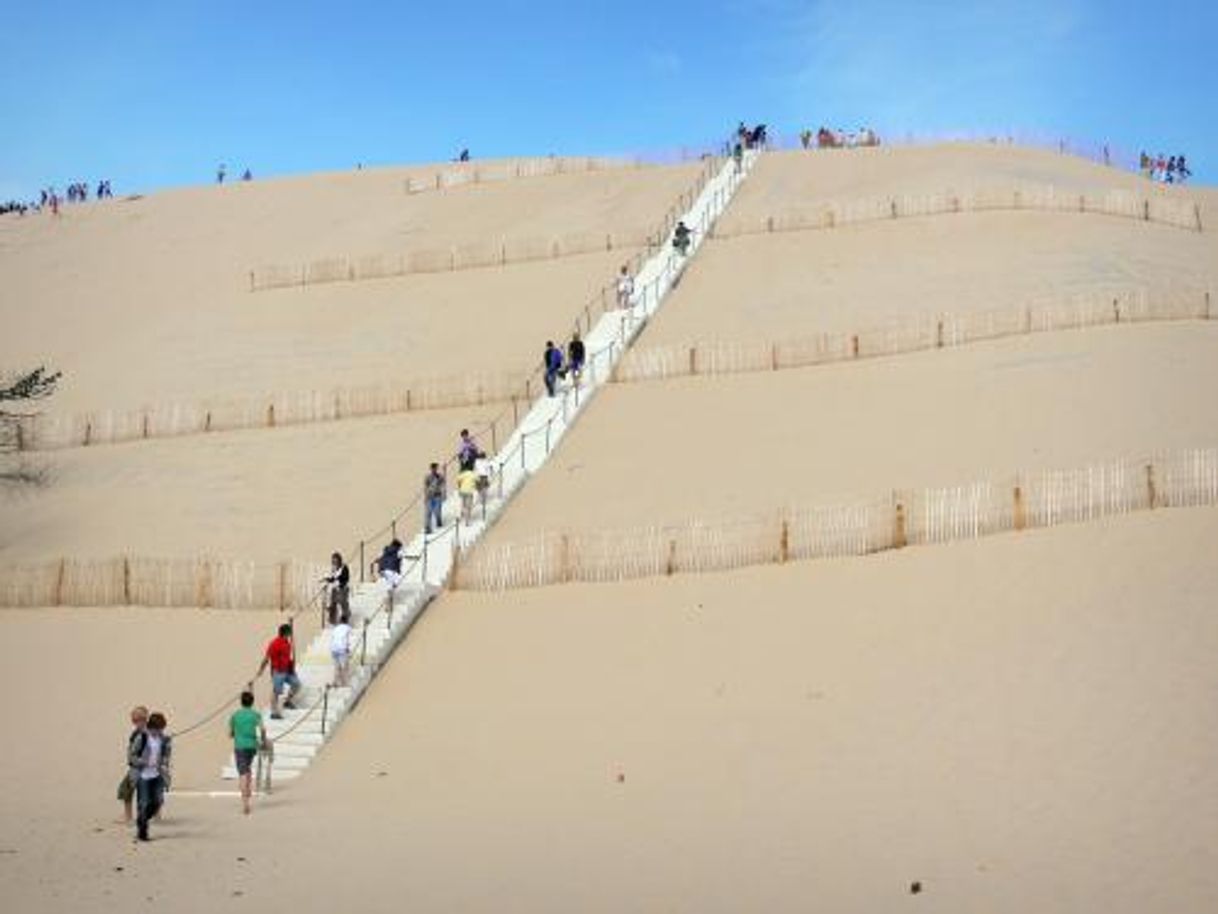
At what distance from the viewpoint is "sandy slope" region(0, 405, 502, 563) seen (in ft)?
85.6

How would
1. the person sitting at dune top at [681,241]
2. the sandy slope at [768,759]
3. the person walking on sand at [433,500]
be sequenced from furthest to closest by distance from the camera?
1. the person sitting at dune top at [681,241]
2. the person walking on sand at [433,500]
3. the sandy slope at [768,759]

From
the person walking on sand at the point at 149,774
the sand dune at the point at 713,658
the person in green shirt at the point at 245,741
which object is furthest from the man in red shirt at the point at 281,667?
the person walking on sand at the point at 149,774

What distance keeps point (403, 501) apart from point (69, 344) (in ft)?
75.0

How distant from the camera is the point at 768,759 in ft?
48.8

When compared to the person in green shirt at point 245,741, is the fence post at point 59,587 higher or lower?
higher

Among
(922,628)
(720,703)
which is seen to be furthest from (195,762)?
(922,628)

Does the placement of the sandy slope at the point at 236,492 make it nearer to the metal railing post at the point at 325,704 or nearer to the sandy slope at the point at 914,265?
the metal railing post at the point at 325,704

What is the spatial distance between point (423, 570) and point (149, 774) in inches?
365

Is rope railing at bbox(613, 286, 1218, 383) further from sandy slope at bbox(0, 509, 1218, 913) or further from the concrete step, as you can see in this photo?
the concrete step

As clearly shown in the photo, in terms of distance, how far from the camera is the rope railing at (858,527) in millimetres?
19750

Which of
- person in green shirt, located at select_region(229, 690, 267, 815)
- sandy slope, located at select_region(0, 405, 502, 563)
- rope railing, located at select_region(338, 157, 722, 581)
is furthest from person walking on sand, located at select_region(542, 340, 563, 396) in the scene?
person in green shirt, located at select_region(229, 690, 267, 815)

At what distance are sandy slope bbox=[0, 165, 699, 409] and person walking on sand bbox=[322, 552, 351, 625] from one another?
48.7 ft

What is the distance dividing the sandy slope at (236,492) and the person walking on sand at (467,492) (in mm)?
1241

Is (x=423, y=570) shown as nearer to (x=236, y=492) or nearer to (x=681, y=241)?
(x=236, y=492)
